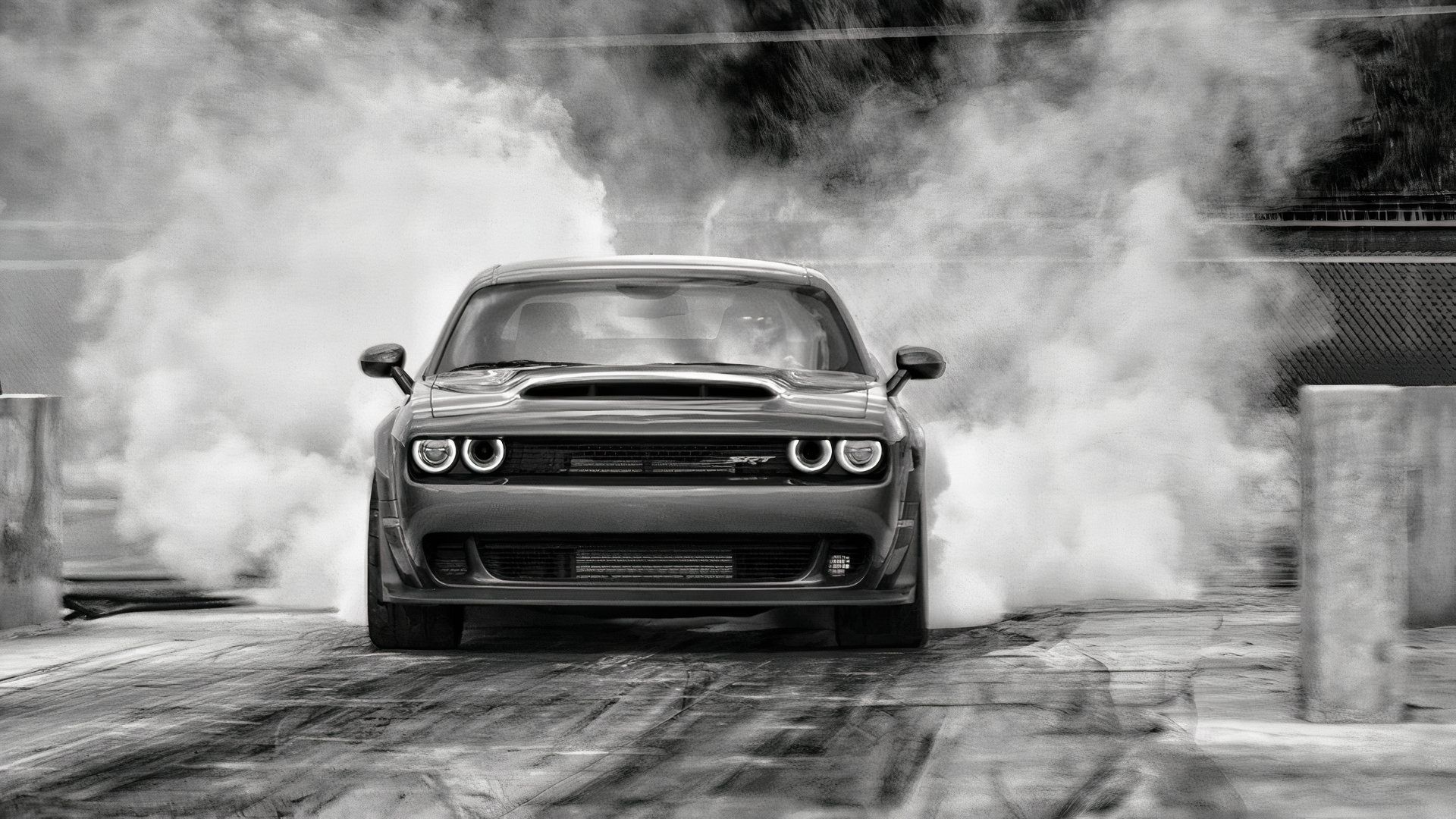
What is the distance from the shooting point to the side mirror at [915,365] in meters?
6.98

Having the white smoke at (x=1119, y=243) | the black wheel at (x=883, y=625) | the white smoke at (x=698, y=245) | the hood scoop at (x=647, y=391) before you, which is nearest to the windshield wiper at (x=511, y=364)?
the hood scoop at (x=647, y=391)

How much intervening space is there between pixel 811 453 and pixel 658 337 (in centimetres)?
134

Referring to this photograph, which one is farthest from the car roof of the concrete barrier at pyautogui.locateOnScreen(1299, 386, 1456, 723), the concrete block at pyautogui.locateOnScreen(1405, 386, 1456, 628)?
the concrete barrier at pyautogui.locateOnScreen(1299, 386, 1456, 723)

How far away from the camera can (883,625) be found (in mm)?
6426

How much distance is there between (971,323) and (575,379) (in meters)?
29.4

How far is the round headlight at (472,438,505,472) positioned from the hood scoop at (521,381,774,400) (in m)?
0.23

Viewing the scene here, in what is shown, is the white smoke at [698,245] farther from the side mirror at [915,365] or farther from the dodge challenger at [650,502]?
the dodge challenger at [650,502]

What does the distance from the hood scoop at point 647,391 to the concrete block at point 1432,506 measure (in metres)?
2.70

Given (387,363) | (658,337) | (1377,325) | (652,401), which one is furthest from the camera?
(1377,325)

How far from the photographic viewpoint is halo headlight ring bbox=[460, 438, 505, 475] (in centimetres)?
611

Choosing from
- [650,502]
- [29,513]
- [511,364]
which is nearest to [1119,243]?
[29,513]

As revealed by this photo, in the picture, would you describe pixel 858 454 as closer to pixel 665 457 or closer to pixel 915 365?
pixel 665 457

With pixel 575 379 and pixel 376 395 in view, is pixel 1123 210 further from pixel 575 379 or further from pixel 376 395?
pixel 575 379

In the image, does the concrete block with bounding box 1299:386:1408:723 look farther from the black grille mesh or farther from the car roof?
the black grille mesh
